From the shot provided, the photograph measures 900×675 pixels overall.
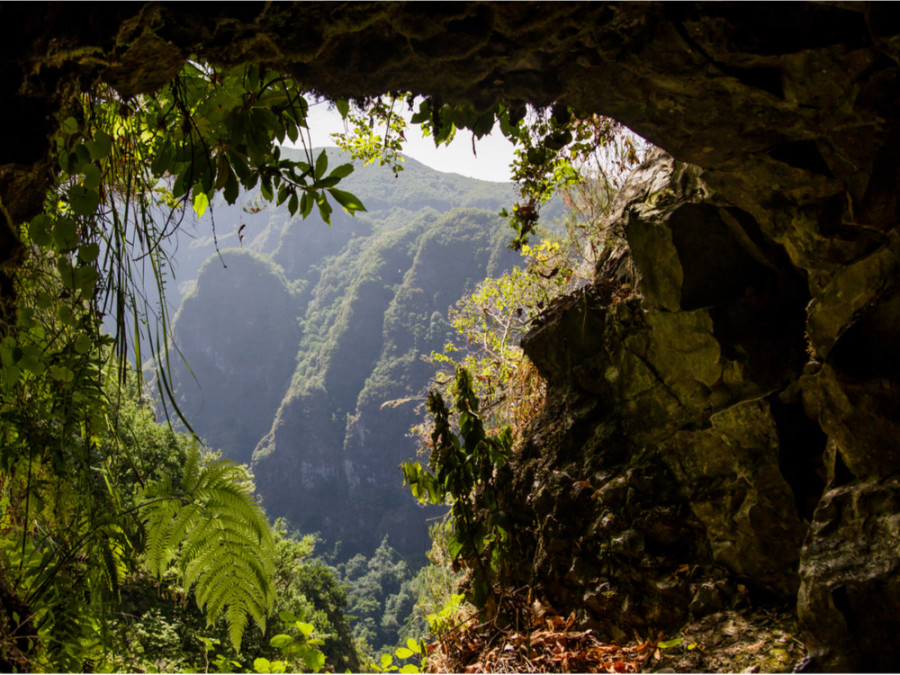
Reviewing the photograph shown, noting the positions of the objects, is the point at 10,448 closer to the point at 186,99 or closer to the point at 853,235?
the point at 186,99

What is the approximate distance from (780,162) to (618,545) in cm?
191

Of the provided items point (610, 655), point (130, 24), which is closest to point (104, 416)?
point (130, 24)

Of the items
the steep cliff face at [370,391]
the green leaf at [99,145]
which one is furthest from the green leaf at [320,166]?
the steep cliff face at [370,391]

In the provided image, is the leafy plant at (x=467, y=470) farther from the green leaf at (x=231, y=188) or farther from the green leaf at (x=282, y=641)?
the green leaf at (x=231, y=188)

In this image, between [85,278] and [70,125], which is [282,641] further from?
[70,125]

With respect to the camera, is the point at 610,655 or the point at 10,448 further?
the point at 610,655

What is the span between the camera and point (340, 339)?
96.9 meters

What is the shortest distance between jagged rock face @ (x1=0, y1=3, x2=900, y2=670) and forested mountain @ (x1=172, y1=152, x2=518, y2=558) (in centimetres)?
6673

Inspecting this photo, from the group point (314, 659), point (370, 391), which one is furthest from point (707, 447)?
point (370, 391)

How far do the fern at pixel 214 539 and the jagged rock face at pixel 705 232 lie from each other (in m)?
0.99

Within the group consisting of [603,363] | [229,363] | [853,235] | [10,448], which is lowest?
[10,448]

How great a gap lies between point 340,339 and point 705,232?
9693 centimetres

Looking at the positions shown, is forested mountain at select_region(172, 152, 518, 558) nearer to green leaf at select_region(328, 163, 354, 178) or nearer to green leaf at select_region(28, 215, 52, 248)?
green leaf at select_region(328, 163, 354, 178)

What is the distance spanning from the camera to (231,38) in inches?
48.3
